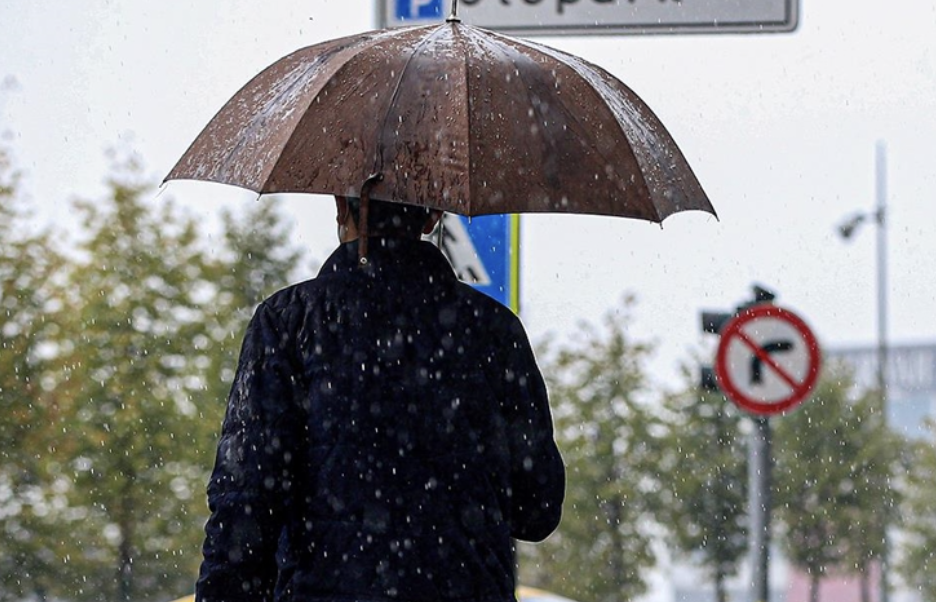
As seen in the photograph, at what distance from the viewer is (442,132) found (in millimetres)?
3332

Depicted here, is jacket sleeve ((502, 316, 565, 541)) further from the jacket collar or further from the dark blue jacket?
the jacket collar

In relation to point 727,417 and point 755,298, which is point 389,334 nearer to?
point 755,298

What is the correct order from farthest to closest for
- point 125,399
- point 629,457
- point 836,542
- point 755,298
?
point 836,542, point 629,457, point 125,399, point 755,298

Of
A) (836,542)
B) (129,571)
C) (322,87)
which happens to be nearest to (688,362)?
(836,542)

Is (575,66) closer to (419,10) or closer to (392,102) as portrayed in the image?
(392,102)

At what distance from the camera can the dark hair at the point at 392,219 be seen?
3.17 meters

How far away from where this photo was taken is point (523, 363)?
310 cm

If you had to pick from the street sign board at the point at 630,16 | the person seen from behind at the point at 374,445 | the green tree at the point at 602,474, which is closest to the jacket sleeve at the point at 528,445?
the person seen from behind at the point at 374,445

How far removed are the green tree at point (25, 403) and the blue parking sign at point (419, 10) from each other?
13808 mm

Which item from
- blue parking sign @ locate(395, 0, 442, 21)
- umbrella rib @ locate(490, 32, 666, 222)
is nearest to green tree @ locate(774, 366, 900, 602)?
blue parking sign @ locate(395, 0, 442, 21)

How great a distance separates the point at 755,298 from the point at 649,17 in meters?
4.68

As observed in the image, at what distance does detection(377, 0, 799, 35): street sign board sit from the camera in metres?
5.30

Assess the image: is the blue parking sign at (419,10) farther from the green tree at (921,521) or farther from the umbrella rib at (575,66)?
the green tree at (921,521)

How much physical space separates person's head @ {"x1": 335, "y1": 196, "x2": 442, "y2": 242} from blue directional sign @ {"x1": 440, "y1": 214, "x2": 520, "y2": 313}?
2617 millimetres
